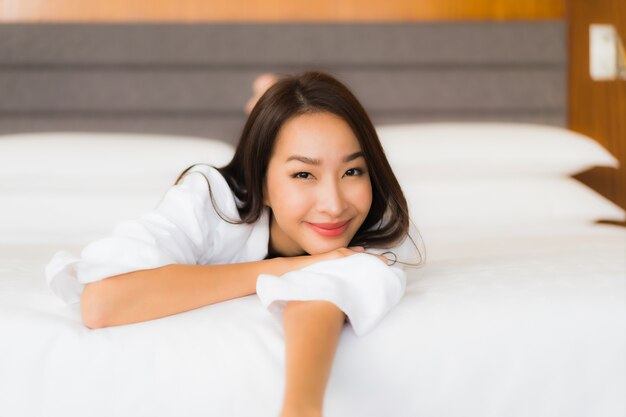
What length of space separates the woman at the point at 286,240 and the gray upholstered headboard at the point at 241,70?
3.40 ft

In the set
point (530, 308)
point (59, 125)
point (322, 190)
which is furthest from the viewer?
point (59, 125)

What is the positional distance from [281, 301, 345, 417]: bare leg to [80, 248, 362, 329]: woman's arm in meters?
0.12

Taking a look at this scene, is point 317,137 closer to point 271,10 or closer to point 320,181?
point 320,181

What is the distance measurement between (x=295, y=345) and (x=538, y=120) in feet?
5.78

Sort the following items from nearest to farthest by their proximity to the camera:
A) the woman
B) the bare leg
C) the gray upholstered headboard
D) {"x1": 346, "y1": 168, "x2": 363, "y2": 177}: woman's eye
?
the bare leg
the woman
{"x1": 346, "y1": 168, "x2": 363, "y2": 177}: woman's eye
the gray upholstered headboard

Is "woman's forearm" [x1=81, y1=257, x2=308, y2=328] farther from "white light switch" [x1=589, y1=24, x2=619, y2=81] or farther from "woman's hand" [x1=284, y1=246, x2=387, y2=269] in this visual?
"white light switch" [x1=589, y1=24, x2=619, y2=81]

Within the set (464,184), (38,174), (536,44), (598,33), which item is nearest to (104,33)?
(38,174)

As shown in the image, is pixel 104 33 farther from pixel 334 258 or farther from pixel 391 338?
pixel 391 338

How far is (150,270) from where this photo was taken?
3.09 feet

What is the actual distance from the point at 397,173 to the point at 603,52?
0.93 m

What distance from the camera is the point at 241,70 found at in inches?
88.5

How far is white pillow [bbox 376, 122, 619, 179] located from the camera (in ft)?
5.97

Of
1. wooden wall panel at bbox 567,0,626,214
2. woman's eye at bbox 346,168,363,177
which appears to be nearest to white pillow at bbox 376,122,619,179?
wooden wall panel at bbox 567,0,626,214

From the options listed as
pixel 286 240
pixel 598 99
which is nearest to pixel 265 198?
pixel 286 240
